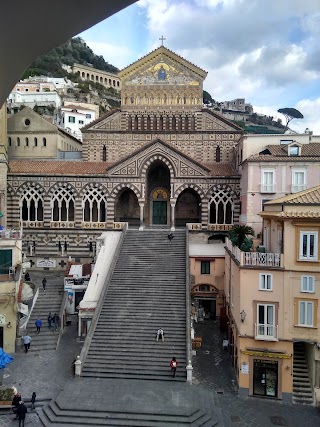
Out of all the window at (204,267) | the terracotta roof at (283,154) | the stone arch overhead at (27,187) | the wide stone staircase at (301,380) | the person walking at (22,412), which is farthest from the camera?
the stone arch overhead at (27,187)

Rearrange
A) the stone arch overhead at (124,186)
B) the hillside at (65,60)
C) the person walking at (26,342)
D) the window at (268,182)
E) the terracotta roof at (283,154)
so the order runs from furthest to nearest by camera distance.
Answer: the hillside at (65,60) → the stone arch overhead at (124,186) → the window at (268,182) → the terracotta roof at (283,154) → the person walking at (26,342)

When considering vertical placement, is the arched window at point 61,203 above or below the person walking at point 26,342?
above

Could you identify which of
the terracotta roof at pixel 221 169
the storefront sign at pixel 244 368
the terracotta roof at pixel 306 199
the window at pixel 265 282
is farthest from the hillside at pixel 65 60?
the storefront sign at pixel 244 368

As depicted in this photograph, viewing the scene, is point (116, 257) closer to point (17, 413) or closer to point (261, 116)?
point (17, 413)

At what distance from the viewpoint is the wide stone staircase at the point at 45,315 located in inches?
898

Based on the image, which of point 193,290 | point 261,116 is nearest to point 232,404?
point 193,290

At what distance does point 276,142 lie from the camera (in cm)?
3117

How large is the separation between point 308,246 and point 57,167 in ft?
74.9

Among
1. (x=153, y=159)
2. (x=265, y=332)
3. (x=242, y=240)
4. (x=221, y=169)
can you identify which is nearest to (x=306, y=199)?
(x=242, y=240)

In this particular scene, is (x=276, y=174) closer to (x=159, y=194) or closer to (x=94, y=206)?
(x=159, y=194)

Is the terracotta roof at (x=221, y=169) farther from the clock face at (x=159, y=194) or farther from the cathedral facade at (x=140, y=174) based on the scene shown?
the clock face at (x=159, y=194)

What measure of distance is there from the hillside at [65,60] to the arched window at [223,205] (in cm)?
7035

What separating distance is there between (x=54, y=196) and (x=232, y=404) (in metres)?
22.4

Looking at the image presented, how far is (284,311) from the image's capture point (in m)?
18.4
